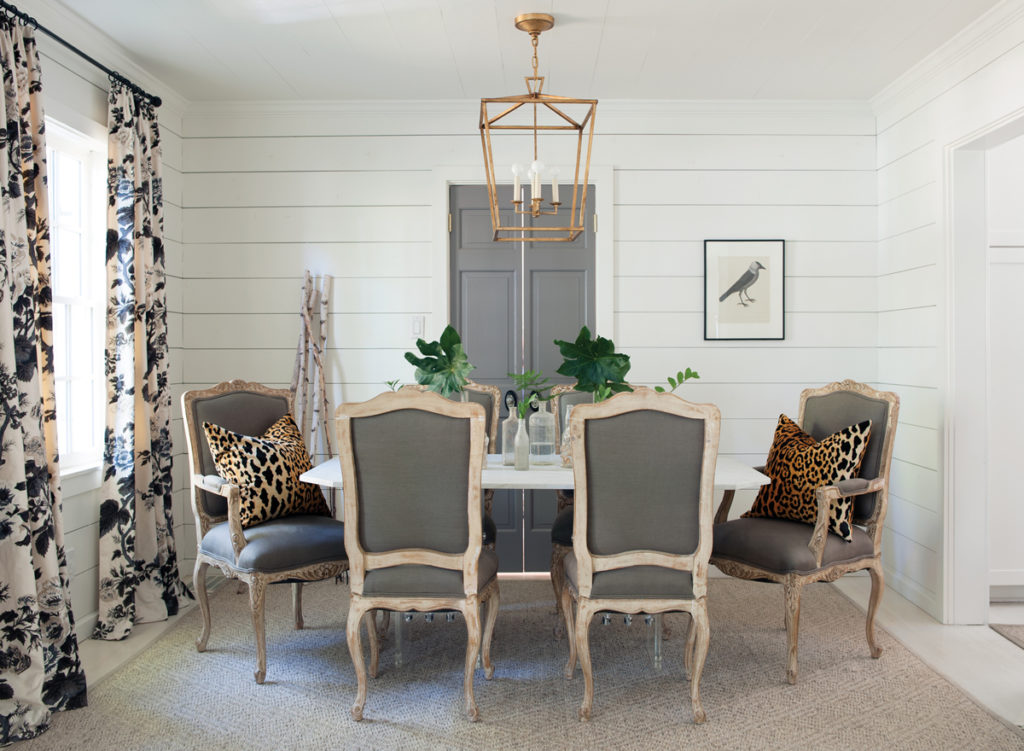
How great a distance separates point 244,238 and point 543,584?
251 cm

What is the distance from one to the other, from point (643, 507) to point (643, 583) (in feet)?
0.84

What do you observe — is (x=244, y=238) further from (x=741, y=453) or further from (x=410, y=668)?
(x=741, y=453)

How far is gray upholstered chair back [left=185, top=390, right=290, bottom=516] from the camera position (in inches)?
119

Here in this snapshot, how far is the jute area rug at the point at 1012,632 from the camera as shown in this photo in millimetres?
3086

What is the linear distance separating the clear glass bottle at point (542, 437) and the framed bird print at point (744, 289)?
1468 mm

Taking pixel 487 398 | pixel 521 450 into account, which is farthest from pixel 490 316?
pixel 521 450

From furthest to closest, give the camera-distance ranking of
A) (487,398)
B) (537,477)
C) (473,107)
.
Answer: (473,107), (487,398), (537,477)

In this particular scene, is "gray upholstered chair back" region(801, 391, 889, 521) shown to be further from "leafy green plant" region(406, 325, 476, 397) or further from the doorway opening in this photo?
"leafy green plant" region(406, 325, 476, 397)

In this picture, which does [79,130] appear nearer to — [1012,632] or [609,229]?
[609,229]

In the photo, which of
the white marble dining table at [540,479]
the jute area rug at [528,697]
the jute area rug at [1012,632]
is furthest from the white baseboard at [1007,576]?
the white marble dining table at [540,479]

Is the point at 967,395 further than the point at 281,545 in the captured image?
Yes

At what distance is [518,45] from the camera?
10.6 feet

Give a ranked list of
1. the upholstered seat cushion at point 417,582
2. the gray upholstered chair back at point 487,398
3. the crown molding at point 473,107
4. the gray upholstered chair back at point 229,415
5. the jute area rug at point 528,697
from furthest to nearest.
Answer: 1. the crown molding at point 473,107
2. the gray upholstered chair back at point 487,398
3. the gray upholstered chair back at point 229,415
4. the upholstered seat cushion at point 417,582
5. the jute area rug at point 528,697

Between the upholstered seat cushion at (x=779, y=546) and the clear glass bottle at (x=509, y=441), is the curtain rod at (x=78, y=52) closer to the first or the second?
the clear glass bottle at (x=509, y=441)
